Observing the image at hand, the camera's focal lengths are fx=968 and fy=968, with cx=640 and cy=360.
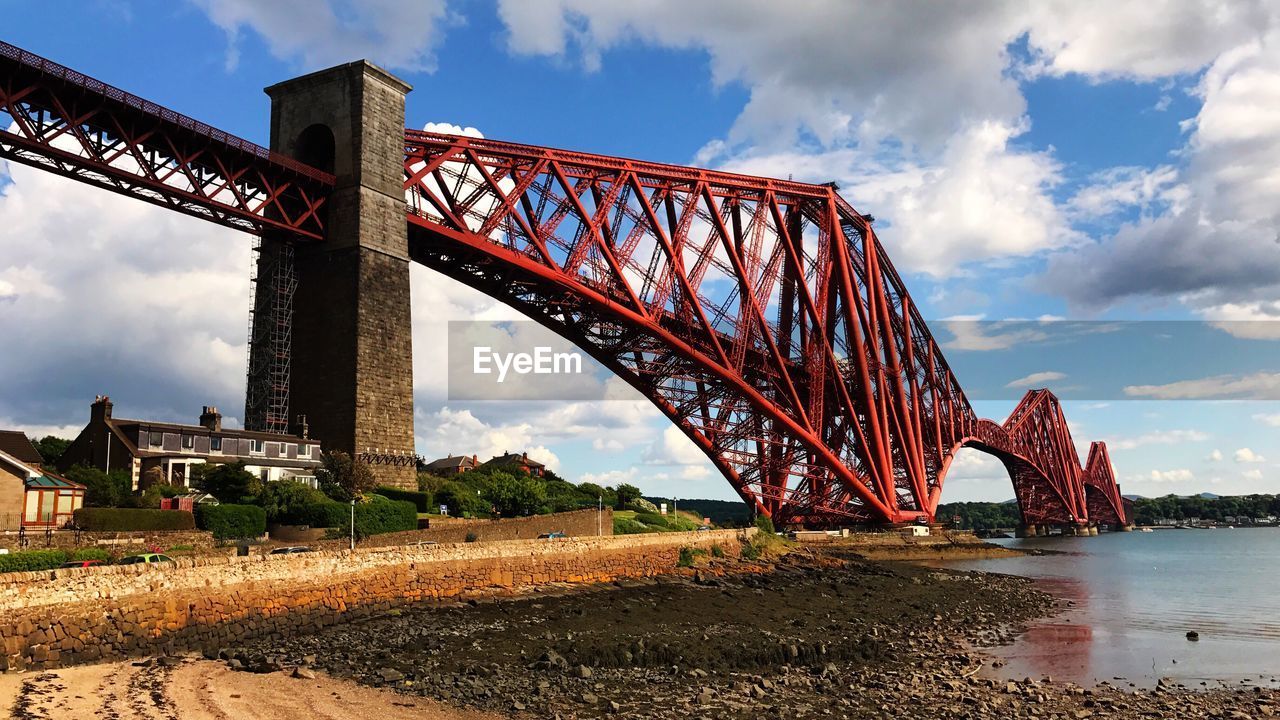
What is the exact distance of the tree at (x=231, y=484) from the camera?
42.7 meters

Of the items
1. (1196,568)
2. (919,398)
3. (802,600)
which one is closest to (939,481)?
(919,398)

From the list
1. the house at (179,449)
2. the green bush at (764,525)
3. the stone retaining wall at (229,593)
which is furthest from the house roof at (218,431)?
the green bush at (764,525)

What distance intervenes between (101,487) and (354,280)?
14479 millimetres

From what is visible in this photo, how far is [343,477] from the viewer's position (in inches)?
1768

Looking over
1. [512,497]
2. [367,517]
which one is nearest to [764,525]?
[512,497]

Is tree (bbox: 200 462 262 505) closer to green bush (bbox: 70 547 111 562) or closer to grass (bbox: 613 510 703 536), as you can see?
green bush (bbox: 70 547 111 562)

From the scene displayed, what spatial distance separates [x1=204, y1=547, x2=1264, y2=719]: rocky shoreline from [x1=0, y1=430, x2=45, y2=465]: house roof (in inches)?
1155

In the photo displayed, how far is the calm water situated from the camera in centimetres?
3105

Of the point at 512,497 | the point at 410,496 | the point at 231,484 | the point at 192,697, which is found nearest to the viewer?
the point at 192,697

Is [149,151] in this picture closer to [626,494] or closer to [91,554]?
[91,554]

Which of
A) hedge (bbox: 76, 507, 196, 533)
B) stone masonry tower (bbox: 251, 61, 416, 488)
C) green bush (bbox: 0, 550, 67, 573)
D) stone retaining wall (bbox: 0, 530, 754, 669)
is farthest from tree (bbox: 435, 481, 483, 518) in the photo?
green bush (bbox: 0, 550, 67, 573)

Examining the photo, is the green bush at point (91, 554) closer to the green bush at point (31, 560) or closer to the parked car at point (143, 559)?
the green bush at point (31, 560)

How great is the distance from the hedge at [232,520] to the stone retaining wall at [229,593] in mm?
9652

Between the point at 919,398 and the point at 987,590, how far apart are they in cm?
4008
